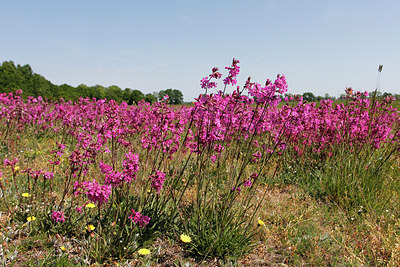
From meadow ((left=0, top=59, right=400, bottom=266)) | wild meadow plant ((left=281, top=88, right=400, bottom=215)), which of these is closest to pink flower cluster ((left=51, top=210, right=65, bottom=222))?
meadow ((left=0, top=59, right=400, bottom=266))

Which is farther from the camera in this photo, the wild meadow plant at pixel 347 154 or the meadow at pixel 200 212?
the wild meadow plant at pixel 347 154

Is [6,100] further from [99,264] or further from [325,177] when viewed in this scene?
[325,177]

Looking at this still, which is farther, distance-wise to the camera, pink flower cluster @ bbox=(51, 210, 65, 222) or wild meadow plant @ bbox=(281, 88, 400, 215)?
wild meadow plant @ bbox=(281, 88, 400, 215)

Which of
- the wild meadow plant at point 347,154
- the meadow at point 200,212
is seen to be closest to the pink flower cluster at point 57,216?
the meadow at point 200,212

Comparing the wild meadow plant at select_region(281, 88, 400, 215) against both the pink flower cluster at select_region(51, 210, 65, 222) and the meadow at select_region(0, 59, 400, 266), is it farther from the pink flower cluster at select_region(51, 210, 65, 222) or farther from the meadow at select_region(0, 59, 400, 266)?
the pink flower cluster at select_region(51, 210, 65, 222)

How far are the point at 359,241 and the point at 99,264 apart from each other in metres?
3.06

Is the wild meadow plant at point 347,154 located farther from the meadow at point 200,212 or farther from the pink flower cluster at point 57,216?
the pink flower cluster at point 57,216

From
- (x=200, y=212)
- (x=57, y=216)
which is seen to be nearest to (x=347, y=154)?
(x=200, y=212)

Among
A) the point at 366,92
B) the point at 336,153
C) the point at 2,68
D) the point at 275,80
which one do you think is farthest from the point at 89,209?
the point at 2,68

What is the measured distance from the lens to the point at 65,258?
2398 mm

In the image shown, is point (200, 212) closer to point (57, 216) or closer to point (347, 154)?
point (57, 216)

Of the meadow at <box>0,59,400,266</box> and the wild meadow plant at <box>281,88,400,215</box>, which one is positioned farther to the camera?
the wild meadow plant at <box>281,88,400,215</box>

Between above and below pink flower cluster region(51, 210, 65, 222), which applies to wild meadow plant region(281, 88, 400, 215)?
above

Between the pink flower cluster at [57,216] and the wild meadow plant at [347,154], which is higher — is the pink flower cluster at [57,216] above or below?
below
